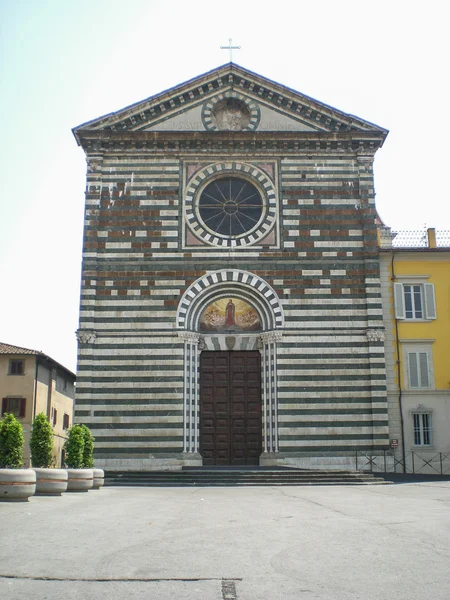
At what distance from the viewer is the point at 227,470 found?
76.1ft

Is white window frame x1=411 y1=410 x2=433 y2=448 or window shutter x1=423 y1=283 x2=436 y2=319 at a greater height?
window shutter x1=423 y1=283 x2=436 y2=319

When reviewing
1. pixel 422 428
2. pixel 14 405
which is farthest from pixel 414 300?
pixel 14 405

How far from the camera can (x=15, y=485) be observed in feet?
43.1

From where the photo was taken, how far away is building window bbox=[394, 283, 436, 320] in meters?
27.1

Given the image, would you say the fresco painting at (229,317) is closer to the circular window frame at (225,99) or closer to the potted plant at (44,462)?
the circular window frame at (225,99)

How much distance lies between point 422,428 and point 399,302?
4.85m

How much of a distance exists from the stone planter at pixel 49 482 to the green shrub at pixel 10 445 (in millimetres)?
553

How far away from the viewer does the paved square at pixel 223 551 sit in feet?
21.2

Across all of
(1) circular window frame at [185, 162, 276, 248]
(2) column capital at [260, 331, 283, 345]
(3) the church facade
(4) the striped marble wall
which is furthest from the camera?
(1) circular window frame at [185, 162, 276, 248]

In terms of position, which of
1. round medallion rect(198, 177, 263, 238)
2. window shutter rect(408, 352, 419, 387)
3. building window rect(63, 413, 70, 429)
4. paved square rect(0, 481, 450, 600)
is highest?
round medallion rect(198, 177, 263, 238)

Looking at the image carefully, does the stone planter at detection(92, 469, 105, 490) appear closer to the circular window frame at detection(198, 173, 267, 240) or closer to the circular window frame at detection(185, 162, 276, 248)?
the circular window frame at detection(185, 162, 276, 248)

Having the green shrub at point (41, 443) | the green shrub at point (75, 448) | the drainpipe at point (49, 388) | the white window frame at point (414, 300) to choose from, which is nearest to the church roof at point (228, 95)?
the white window frame at point (414, 300)

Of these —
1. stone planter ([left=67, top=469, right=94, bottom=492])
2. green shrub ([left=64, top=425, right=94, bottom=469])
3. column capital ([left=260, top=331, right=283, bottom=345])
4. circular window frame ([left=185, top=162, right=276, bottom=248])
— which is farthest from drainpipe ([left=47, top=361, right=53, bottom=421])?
stone planter ([left=67, top=469, right=94, bottom=492])

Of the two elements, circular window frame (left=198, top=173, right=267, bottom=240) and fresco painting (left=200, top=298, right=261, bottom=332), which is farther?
circular window frame (left=198, top=173, right=267, bottom=240)
